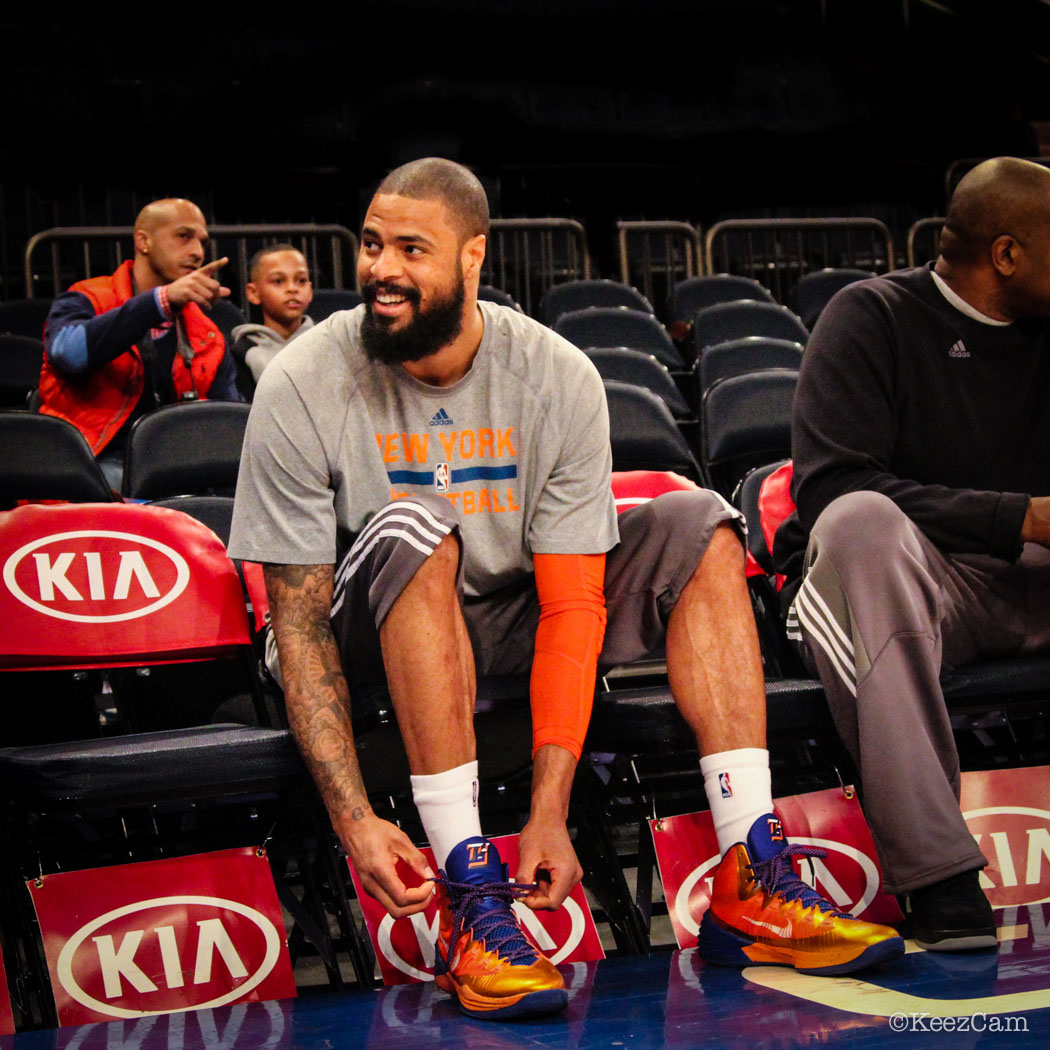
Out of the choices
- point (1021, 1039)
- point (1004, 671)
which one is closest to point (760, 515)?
point (1004, 671)

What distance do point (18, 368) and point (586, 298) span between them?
2650mm

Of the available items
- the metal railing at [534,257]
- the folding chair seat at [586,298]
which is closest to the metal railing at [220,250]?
the metal railing at [534,257]

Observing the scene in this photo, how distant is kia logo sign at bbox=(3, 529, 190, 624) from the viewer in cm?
244

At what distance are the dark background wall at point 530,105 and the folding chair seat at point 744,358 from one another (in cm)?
554

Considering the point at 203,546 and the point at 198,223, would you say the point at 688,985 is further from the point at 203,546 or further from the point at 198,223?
the point at 198,223

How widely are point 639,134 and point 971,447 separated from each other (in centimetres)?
863

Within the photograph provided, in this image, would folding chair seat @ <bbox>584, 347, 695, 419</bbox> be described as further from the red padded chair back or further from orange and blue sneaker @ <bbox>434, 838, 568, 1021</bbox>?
orange and blue sneaker @ <bbox>434, 838, 568, 1021</bbox>

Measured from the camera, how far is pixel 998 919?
2082mm

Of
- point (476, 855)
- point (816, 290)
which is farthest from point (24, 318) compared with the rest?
point (476, 855)

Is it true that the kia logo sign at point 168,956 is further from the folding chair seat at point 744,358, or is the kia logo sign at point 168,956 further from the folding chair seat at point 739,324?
the folding chair seat at point 739,324

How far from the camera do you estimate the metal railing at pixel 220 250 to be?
6613mm

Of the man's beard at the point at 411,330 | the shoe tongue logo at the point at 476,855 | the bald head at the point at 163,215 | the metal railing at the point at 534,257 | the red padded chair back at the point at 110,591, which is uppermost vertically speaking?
the metal railing at the point at 534,257

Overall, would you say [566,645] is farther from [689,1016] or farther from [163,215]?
[163,215]

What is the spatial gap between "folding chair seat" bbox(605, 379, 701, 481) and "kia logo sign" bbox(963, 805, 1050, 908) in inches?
56.1
